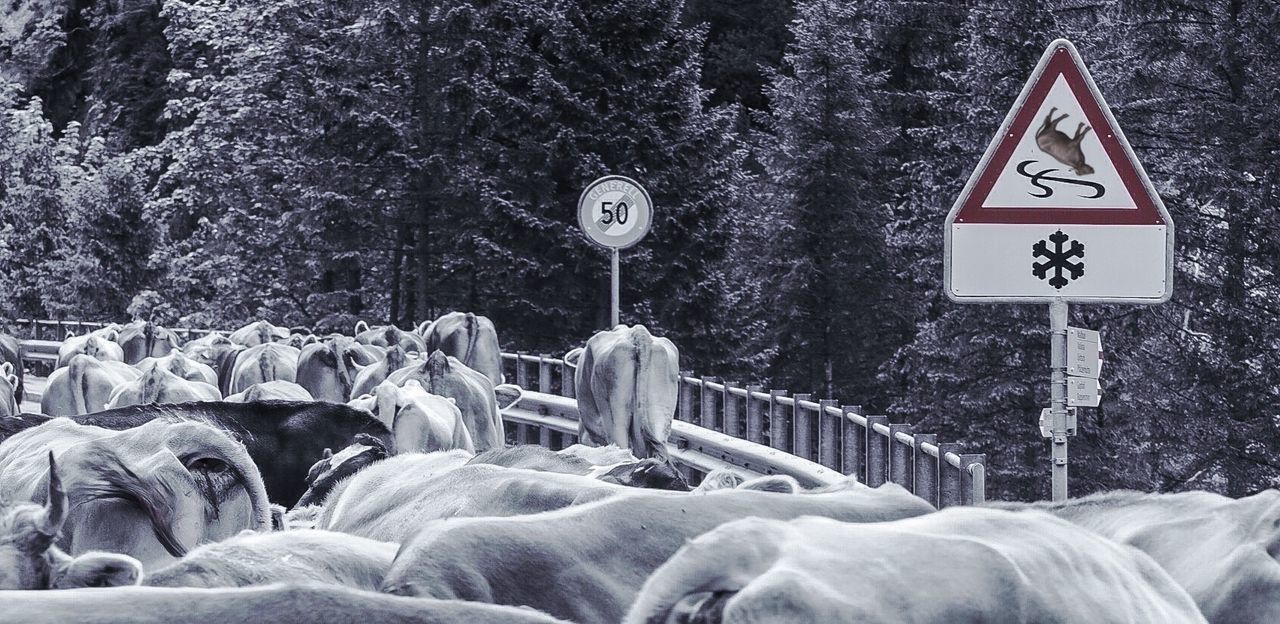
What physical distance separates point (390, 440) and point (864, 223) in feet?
103

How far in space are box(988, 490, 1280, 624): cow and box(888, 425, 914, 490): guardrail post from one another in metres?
6.75

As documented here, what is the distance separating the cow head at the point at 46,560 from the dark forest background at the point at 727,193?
2474cm

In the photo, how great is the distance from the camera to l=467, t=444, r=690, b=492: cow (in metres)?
5.80

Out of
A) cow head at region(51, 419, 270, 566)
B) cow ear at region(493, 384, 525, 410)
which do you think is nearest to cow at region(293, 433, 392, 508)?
cow head at region(51, 419, 270, 566)

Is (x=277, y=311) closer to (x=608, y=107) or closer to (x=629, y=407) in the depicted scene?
(x=608, y=107)

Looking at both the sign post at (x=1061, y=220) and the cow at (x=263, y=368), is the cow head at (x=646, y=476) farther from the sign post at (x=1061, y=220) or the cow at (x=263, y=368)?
the cow at (x=263, y=368)

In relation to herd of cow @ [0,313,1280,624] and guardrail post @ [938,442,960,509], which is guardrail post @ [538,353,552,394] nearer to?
guardrail post @ [938,442,960,509]

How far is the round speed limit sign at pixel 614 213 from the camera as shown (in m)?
19.6

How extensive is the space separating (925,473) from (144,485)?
16.4ft

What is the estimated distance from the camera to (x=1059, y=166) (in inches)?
252

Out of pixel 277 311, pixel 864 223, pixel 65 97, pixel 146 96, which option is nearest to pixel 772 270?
pixel 864 223

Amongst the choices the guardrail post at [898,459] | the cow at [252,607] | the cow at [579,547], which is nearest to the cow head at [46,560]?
the cow at [579,547]

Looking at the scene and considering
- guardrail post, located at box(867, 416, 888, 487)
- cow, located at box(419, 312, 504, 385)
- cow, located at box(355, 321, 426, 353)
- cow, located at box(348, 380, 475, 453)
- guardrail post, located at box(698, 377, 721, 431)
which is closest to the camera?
guardrail post, located at box(867, 416, 888, 487)

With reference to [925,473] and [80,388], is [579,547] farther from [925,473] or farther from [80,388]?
[80,388]
